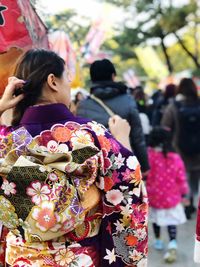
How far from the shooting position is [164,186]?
201 inches

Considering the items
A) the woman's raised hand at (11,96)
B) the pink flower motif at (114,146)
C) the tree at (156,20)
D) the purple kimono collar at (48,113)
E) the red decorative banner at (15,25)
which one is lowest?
the tree at (156,20)

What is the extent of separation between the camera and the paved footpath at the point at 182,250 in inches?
186

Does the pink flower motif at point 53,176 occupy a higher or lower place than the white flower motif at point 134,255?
higher

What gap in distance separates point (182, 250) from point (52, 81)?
3413 mm

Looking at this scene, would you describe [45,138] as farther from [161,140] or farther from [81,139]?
[161,140]

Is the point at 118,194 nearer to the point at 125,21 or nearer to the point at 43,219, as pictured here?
the point at 43,219

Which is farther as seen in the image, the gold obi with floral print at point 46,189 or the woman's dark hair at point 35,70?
the woman's dark hair at point 35,70

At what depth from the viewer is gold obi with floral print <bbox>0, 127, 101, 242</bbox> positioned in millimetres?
2035

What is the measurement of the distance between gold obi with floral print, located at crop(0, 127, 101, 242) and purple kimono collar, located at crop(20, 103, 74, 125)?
88 mm

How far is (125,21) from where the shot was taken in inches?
862

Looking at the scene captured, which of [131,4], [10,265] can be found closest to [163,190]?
[10,265]

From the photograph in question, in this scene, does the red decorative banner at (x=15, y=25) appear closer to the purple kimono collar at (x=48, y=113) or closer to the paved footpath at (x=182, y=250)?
the purple kimono collar at (x=48, y=113)

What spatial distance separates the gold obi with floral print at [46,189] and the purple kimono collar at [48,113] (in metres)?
0.09

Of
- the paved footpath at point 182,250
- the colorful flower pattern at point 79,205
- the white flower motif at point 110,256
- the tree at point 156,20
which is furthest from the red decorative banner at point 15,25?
the tree at point 156,20
